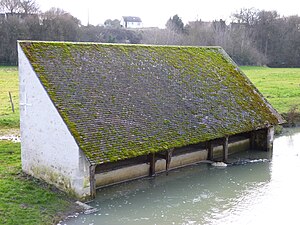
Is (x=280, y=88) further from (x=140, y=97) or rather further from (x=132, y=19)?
(x=132, y=19)

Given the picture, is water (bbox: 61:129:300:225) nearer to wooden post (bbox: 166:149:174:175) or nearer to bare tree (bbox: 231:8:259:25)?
wooden post (bbox: 166:149:174:175)

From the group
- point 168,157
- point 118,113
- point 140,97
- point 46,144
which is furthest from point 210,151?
point 46,144

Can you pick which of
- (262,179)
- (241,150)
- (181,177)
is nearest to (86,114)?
(181,177)

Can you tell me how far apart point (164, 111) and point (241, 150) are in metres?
5.55

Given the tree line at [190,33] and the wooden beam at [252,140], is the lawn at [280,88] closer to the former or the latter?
the wooden beam at [252,140]

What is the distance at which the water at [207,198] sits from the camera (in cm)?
1052

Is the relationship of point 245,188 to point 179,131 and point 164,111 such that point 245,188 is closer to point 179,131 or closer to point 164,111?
point 179,131

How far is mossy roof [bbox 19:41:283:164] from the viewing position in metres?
11.5

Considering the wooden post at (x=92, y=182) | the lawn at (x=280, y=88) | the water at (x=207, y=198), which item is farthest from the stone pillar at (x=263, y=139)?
the wooden post at (x=92, y=182)

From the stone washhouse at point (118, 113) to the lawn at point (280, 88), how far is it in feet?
30.4

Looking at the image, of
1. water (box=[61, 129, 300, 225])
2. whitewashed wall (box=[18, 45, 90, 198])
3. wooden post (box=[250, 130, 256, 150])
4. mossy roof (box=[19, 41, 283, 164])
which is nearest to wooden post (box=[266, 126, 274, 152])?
mossy roof (box=[19, 41, 283, 164])

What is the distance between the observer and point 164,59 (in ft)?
52.7

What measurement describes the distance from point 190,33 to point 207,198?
43924mm

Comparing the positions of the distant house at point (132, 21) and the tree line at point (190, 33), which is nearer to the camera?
the tree line at point (190, 33)
